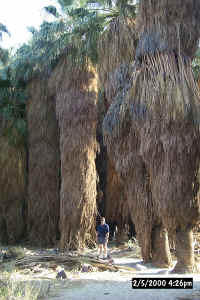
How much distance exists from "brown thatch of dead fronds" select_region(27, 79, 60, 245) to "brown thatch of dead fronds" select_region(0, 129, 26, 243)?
2.09ft

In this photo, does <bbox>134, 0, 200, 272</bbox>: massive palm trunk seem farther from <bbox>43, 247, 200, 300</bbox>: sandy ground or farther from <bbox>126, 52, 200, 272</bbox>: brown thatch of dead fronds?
<bbox>43, 247, 200, 300</bbox>: sandy ground

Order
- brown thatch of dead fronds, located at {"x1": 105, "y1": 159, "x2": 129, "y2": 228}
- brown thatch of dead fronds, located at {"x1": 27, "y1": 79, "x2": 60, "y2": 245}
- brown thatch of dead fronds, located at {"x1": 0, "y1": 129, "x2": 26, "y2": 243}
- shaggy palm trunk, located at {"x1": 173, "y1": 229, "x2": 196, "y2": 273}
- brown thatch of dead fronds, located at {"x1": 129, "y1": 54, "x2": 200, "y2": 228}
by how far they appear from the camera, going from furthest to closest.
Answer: brown thatch of dead fronds, located at {"x1": 0, "y1": 129, "x2": 26, "y2": 243} → brown thatch of dead fronds, located at {"x1": 105, "y1": 159, "x2": 129, "y2": 228} → brown thatch of dead fronds, located at {"x1": 27, "y1": 79, "x2": 60, "y2": 245} → shaggy palm trunk, located at {"x1": 173, "y1": 229, "x2": 196, "y2": 273} → brown thatch of dead fronds, located at {"x1": 129, "y1": 54, "x2": 200, "y2": 228}

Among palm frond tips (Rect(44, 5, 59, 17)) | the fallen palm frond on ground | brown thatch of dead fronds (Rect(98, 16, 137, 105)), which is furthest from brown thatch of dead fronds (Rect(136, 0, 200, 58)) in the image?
palm frond tips (Rect(44, 5, 59, 17))

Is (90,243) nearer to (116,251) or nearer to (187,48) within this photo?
(116,251)

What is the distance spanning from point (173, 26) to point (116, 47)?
2.15 metres

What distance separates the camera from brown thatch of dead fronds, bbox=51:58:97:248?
14.6m

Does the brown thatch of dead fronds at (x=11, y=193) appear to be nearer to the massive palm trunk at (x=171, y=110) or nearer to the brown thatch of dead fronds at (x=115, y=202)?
the brown thatch of dead fronds at (x=115, y=202)

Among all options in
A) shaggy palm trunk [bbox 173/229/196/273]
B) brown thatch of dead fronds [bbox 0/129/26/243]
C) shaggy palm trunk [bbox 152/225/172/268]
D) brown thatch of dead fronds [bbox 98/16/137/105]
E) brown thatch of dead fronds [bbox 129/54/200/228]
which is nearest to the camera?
brown thatch of dead fronds [bbox 129/54/200/228]

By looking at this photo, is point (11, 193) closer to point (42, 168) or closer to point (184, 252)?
point (42, 168)

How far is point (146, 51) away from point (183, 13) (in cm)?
126

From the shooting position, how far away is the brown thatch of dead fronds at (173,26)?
9.98 metres

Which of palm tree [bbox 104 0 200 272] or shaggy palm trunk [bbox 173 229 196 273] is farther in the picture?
shaggy palm trunk [bbox 173 229 196 273]

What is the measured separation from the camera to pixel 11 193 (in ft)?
56.2

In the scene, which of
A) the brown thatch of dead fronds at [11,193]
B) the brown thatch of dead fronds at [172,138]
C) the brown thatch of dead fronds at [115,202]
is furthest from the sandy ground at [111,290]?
the brown thatch of dead fronds at [11,193]
